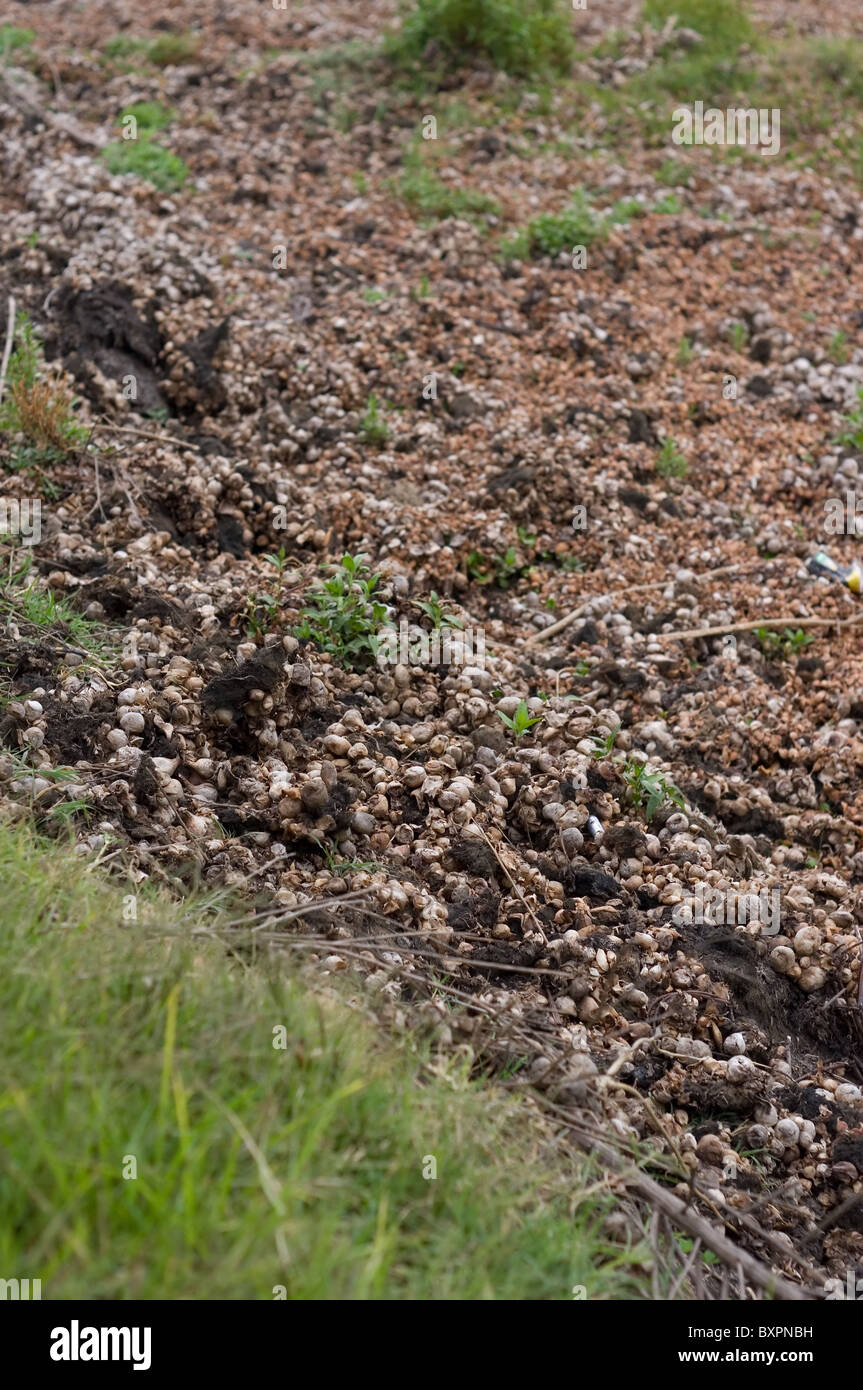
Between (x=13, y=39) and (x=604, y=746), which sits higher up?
(x=13, y=39)

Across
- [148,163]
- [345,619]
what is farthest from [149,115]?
[345,619]

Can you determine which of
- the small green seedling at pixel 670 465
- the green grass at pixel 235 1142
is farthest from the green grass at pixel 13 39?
the green grass at pixel 235 1142

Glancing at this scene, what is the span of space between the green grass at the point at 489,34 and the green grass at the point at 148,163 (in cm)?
200

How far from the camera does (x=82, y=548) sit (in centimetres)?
445

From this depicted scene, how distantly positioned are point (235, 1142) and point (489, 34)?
7660mm

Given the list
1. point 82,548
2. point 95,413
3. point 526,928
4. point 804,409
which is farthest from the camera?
point 804,409

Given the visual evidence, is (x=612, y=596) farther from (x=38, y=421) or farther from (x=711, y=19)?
(x=711, y=19)

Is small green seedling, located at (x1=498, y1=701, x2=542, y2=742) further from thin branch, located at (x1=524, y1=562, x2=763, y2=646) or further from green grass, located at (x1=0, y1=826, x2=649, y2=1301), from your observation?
green grass, located at (x1=0, y1=826, x2=649, y2=1301)

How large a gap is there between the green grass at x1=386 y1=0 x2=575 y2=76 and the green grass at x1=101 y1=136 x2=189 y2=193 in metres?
2.00

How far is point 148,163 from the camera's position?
677cm

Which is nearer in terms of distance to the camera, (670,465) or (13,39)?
(670,465)
